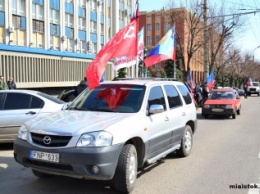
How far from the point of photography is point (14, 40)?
28625 mm

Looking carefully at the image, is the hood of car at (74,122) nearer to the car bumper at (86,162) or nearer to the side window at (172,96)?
the car bumper at (86,162)

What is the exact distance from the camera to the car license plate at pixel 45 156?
5.06 meters

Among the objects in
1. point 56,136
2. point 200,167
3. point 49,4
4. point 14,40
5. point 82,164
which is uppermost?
point 49,4

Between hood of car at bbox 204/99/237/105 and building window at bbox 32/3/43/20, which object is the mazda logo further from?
building window at bbox 32/3/43/20

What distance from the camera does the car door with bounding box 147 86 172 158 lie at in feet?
20.4

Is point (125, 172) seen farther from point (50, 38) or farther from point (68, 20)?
point (68, 20)

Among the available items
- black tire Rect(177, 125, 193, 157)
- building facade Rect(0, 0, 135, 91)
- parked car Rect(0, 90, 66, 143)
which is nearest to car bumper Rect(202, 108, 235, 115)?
black tire Rect(177, 125, 193, 157)

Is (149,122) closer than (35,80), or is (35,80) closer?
(149,122)

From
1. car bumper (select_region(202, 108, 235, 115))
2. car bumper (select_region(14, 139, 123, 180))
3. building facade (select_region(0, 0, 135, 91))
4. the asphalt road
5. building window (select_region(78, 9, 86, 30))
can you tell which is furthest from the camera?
building window (select_region(78, 9, 86, 30))

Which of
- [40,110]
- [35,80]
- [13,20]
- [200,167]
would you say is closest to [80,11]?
[13,20]

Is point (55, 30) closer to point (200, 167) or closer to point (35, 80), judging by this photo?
point (35, 80)

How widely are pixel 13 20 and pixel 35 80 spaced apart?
5.99m

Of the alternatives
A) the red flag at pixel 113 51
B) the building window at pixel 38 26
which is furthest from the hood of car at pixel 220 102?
Answer: the building window at pixel 38 26

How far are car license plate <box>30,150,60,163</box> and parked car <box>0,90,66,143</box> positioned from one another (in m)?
3.49
